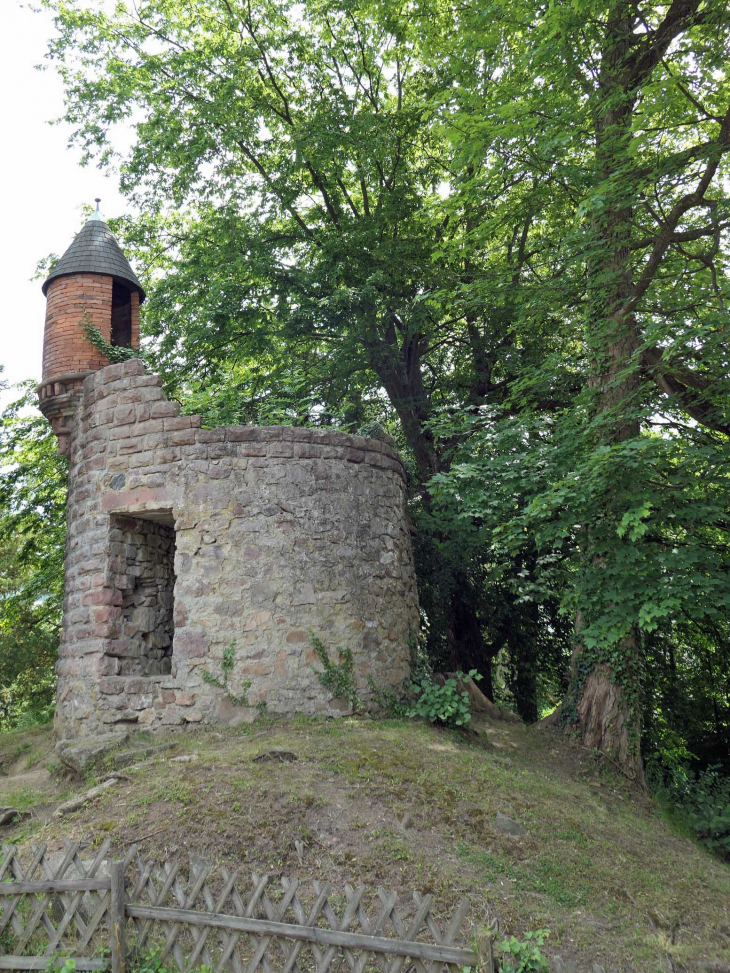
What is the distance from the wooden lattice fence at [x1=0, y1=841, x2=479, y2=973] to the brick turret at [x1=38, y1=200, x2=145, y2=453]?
6.19m

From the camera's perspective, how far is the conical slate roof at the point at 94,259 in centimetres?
964

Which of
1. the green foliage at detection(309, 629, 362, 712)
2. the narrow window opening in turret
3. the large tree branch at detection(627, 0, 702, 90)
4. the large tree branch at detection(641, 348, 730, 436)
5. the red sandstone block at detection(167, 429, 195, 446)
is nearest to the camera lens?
the green foliage at detection(309, 629, 362, 712)

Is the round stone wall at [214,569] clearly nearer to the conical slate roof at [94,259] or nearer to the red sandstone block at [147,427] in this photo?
the red sandstone block at [147,427]

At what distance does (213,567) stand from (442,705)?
9.50 ft

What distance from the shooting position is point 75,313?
375 inches

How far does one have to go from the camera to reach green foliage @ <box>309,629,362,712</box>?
7633 millimetres

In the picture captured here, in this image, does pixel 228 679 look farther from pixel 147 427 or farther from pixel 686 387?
pixel 686 387

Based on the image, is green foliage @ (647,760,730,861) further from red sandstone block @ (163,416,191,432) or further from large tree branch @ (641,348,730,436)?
red sandstone block @ (163,416,191,432)

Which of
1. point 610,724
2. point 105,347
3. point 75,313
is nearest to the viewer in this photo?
point 610,724

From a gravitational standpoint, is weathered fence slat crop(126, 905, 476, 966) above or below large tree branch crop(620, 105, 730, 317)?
below

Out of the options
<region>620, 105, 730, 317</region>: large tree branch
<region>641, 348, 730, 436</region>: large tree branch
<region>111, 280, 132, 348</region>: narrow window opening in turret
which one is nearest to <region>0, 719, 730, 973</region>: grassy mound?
<region>641, 348, 730, 436</region>: large tree branch

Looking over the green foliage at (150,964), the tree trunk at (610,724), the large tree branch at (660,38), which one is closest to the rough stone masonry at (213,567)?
the tree trunk at (610,724)

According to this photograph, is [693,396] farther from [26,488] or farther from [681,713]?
[26,488]

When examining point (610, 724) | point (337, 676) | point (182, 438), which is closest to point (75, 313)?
point (182, 438)
